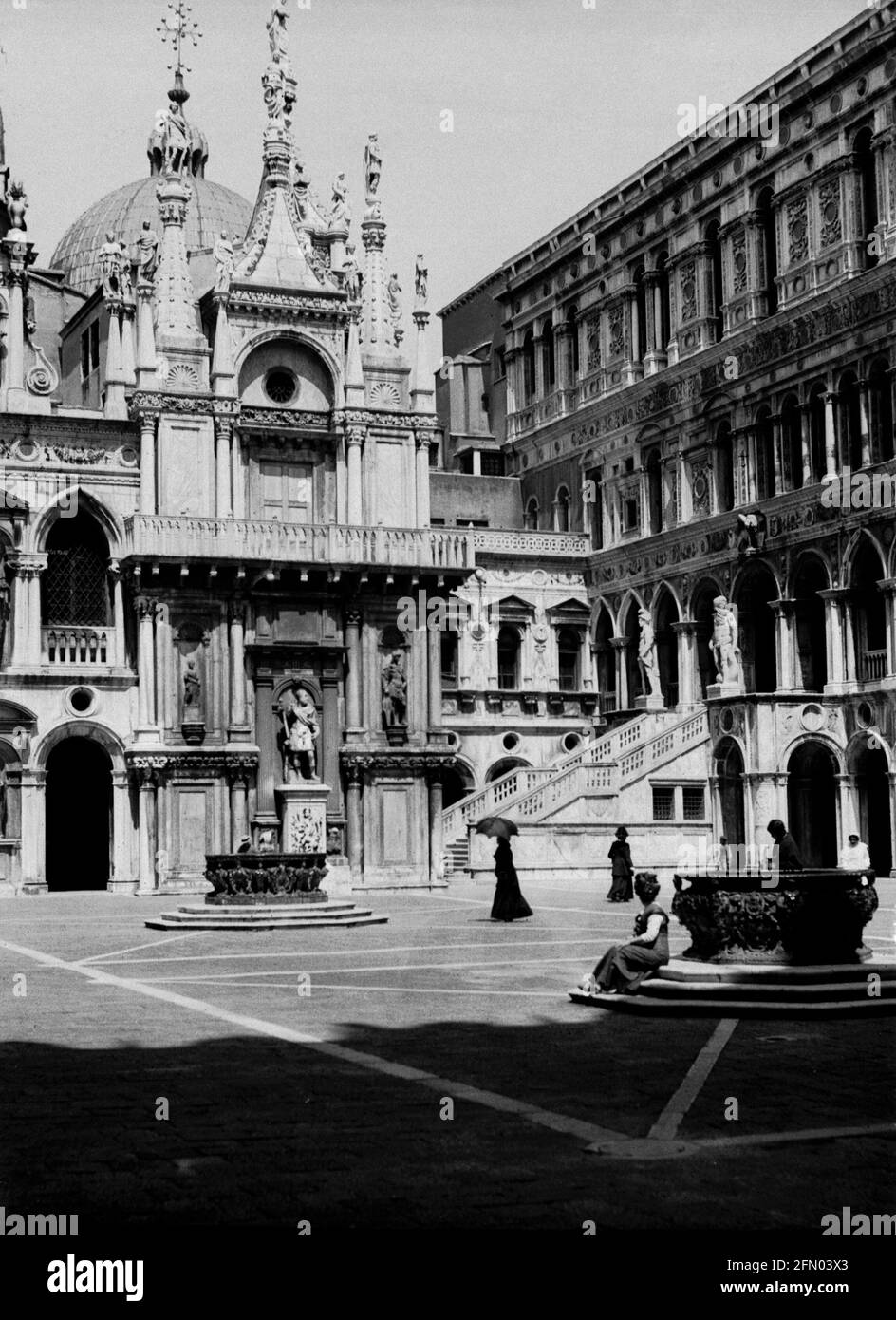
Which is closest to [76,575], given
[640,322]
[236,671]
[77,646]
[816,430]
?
[77,646]

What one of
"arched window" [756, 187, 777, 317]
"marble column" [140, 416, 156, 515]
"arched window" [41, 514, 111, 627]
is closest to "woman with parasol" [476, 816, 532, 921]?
"marble column" [140, 416, 156, 515]

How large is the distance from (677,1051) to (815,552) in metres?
32.4

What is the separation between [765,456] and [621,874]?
57.0 feet

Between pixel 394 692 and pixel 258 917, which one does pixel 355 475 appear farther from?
pixel 258 917

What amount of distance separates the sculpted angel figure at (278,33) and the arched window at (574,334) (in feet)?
44.6

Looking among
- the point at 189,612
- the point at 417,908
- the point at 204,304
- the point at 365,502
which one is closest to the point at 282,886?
the point at 417,908

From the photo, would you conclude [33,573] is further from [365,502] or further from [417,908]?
[417,908]

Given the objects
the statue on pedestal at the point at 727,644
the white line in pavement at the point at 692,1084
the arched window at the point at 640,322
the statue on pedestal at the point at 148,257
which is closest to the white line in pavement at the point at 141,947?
the white line in pavement at the point at 692,1084

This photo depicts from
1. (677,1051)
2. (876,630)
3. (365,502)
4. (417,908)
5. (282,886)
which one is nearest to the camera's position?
(677,1051)

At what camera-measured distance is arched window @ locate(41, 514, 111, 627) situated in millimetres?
45625

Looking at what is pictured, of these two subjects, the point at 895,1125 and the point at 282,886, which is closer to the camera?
the point at 895,1125

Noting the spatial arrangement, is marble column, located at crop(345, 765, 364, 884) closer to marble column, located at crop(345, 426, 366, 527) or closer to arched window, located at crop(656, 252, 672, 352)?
marble column, located at crop(345, 426, 366, 527)

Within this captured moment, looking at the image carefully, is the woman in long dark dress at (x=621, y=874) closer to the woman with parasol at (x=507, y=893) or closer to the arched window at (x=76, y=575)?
the woman with parasol at (x=507, y=893)

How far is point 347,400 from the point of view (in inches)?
1881
